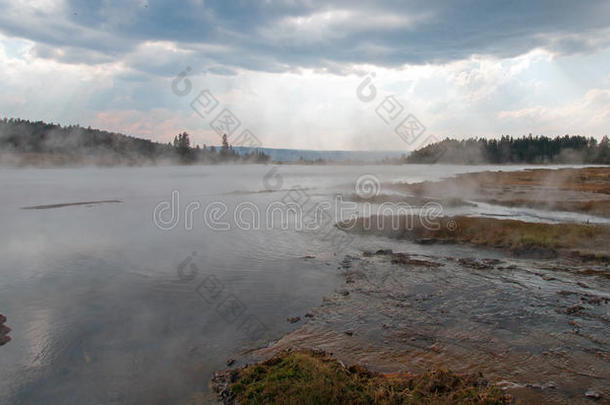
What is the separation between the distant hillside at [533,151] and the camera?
511ft

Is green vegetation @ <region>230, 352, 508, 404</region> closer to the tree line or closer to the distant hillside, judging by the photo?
the tree line

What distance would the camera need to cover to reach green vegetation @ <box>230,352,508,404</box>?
17.3ft

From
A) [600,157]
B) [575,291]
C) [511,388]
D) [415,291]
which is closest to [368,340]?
[511,388]

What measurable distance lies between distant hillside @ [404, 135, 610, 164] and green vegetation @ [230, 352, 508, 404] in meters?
177

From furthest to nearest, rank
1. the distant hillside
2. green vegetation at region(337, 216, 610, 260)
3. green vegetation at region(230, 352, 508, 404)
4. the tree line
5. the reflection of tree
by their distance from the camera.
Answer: the distant hillside < the tree line < green vegetation at region(337, 216, 610, 260) < the reflection of tree < green vegetation at region(230, 352, 508, 404)

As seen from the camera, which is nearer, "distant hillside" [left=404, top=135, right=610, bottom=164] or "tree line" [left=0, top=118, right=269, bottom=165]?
"tree line" [left=0, top=118, right=269, bottom=165]

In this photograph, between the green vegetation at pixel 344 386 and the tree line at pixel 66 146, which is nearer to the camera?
the green vegetation at pixel 344 386

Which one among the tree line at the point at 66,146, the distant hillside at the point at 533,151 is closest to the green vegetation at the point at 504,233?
the tree line at the point at 66,146

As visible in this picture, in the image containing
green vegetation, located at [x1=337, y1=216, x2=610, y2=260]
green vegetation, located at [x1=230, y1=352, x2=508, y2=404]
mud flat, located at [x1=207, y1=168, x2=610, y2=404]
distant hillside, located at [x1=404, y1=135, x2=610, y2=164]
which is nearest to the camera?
green vegetation, located at [x1=230, y1=352, x2=508, y2=404]

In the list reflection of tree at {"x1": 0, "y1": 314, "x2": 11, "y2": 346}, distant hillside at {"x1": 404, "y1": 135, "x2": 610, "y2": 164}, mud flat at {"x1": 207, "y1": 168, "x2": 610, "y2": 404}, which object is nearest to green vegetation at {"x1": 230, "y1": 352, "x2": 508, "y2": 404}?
mud flat at {"x1": 207, "y1": 168, "x2": 610, "y2": 404}

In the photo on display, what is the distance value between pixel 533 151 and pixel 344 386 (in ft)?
655

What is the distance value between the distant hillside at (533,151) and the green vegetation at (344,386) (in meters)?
177

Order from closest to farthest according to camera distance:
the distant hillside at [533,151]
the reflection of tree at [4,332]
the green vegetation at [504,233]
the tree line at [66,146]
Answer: the reflection of tree at [4,332] < the green vegetation at [504,233] < the tree line at [66,146] < the distant hillside at [533,151]

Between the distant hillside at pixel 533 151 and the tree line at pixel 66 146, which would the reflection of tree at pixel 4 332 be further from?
the distant hillside at pixel 533 151
